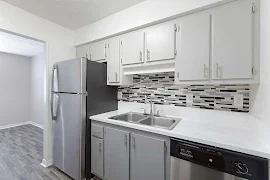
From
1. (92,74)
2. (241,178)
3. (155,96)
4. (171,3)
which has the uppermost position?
(171,3)

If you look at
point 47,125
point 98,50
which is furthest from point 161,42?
point 47,125

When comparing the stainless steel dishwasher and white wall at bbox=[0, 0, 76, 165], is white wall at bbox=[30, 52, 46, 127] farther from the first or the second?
the stainless steel dishwasher

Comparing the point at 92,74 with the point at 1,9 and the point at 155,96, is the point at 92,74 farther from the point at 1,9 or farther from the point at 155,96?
the point at 1,9

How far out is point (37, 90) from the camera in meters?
4.25

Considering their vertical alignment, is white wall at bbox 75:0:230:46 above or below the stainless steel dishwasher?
above

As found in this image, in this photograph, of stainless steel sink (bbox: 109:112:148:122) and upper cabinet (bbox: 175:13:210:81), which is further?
stainless steel sink (bbox: 109:112:148:122)

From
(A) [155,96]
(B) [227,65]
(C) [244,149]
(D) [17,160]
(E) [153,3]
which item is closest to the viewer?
(C) [244,149]

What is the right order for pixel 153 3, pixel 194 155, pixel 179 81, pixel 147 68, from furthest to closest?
pixel 147 68 < pixel 153 3 < pixel 179 81 < pixel 194 155

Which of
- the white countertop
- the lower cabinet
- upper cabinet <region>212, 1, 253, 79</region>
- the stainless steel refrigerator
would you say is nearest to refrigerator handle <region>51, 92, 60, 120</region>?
the stainless steel refrigerator

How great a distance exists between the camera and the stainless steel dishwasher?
87cm

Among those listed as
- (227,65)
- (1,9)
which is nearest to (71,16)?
(1,9)

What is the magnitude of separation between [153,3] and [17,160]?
3406 millimetres

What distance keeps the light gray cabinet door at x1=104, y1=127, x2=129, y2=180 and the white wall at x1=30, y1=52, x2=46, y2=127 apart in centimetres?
344

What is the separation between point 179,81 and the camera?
1.50m
